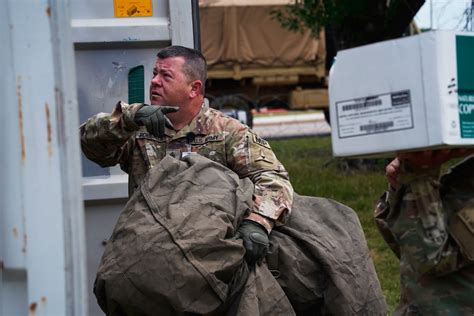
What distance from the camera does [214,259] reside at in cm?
335

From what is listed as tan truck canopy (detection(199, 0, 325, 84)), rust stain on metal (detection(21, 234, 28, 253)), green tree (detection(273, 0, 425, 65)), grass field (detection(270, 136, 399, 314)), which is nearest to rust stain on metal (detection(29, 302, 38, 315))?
rust stain on metal (detection(21, 234, 28, 253))

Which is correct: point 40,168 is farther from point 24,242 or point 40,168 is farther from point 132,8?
point 132,8

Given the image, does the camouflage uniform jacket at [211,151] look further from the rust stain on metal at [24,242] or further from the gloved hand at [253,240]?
the rust stain on metal at [24,242]

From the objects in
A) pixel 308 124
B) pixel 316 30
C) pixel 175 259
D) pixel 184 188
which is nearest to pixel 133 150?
pixel 184 188

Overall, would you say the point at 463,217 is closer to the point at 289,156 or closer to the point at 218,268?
the point at 218,268

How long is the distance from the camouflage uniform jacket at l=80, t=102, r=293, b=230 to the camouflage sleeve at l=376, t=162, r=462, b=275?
84 centimetres

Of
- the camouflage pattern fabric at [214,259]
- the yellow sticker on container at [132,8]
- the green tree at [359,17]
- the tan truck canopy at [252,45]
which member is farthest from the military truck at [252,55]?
the camouflage pattern fabric at [214,259]

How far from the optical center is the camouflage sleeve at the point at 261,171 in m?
3.81

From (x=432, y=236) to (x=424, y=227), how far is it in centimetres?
4

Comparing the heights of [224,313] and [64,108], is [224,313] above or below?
below

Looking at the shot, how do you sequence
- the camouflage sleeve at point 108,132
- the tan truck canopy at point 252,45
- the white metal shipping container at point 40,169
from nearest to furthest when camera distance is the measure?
the white metal shipping container at point 40,169
the camouflage sleeve at point 108,132
the tan truck canopy at point 252,45

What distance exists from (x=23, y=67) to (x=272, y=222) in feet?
5.82

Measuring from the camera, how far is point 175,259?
327 centimetres

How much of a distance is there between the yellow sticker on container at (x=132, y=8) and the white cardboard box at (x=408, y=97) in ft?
5.78
